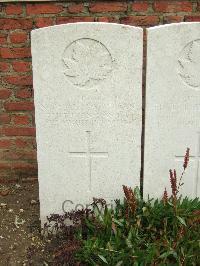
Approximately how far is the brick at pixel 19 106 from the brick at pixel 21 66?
317mm

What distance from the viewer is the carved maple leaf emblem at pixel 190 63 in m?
3.04

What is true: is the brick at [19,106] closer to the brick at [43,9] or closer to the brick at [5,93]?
the brick at [5,93]

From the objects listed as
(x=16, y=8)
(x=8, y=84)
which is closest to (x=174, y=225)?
(x=8, y=84)

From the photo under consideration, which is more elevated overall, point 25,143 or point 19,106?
point 19,106

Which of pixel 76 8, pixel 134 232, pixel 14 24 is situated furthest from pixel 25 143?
pixel 134 232

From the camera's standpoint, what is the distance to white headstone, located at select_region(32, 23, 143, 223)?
3.00 m

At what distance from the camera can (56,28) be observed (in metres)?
2.96

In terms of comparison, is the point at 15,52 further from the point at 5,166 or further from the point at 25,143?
the point at 5,166

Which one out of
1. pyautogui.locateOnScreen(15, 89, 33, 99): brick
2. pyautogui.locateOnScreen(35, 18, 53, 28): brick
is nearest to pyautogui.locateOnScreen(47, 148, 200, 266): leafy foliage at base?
pyautogui.locateOnScreen(15, 89, 33, 99): brick

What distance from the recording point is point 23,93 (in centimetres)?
416

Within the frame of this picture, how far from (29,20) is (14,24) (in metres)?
0.14

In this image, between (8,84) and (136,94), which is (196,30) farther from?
(8,84)

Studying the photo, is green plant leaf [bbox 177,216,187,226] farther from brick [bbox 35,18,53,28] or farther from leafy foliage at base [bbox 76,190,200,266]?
brick [bbox 35,18,53,28]

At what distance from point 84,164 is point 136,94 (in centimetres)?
67
